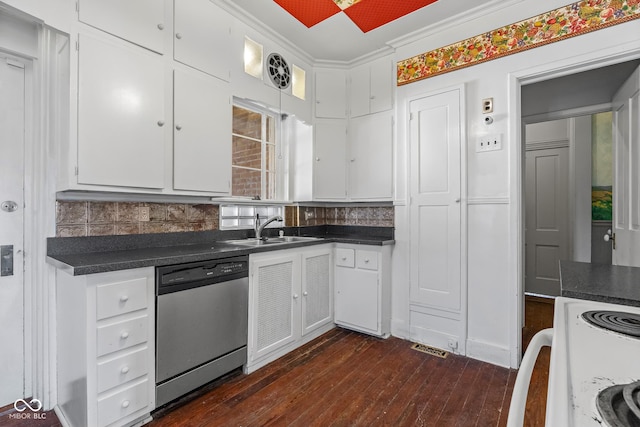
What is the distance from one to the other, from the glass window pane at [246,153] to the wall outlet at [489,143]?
2.00m

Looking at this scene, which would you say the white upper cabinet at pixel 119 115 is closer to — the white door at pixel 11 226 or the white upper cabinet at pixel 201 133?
the white upper cabinet at pixel 201 133

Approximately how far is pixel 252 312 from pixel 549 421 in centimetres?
211

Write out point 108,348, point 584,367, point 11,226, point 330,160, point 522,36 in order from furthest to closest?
1. point 330,160
2. point 522,36
3. point 11,226
4. point 108,348
5. point 584,367

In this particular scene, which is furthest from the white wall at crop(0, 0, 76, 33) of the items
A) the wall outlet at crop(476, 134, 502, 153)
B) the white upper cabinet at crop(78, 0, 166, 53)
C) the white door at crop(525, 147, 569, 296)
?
the white door at crop(525, 147, 569, 296)

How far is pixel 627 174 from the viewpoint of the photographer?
7.27 ft

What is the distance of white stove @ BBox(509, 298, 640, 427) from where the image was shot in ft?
1.43

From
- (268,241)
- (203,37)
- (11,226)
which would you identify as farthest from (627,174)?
(11,226)

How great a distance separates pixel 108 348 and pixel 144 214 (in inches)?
37.7

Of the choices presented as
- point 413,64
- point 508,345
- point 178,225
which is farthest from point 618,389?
point 413,64

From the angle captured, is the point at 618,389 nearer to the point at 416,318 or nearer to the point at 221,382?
the point at 221,382

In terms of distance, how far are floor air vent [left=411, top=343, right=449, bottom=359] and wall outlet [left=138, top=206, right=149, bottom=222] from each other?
2.43 metres

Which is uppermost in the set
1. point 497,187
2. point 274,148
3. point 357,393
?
point 274,148

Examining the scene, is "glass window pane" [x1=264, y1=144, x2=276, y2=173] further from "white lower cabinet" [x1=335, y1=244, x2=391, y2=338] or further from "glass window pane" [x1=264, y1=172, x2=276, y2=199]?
"white lower cabinet" [x1=335, y1=244, x2=391, y2=338]

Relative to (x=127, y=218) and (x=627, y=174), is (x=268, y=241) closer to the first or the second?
(x=127, y=218)
